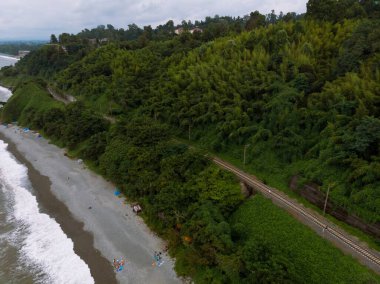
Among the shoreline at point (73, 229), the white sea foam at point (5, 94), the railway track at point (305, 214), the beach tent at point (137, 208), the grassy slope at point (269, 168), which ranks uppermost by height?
the grassy slope at point (269, 168)

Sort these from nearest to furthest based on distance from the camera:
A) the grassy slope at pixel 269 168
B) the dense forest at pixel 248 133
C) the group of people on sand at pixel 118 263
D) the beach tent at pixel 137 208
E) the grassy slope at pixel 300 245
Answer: the grassy slope at pixel 300 245, the dense forest at pixel 248 133, the group of people on sand at pixel 118 263, the grassy slope at pixel 269 168, the beach tent at pixel 137 208

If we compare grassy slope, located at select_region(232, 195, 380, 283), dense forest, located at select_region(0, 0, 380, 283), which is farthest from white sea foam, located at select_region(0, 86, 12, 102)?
grassy slope, located at select_region(232, 195, 380, 283)

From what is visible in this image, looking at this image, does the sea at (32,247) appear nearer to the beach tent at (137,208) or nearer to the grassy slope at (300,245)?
the beach tent at (137,208)

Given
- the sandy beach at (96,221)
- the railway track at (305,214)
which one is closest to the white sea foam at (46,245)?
the sandy beach at (96,221)

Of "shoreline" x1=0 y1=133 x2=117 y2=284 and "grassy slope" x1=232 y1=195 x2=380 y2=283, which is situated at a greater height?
"grassy slope" x1=232 y1=195 x2=380 y2=283

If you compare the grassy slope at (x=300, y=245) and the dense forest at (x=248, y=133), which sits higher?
the dense forest at (x=248, y=133)

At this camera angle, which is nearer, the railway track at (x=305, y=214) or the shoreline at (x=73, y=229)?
the railway track at (x=305, y=214)

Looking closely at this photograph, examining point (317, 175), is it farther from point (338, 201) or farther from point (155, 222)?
point (155, 222)

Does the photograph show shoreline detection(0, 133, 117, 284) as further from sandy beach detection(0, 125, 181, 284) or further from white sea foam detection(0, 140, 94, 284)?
white sea foam detection(0, 140, 94, 284)
